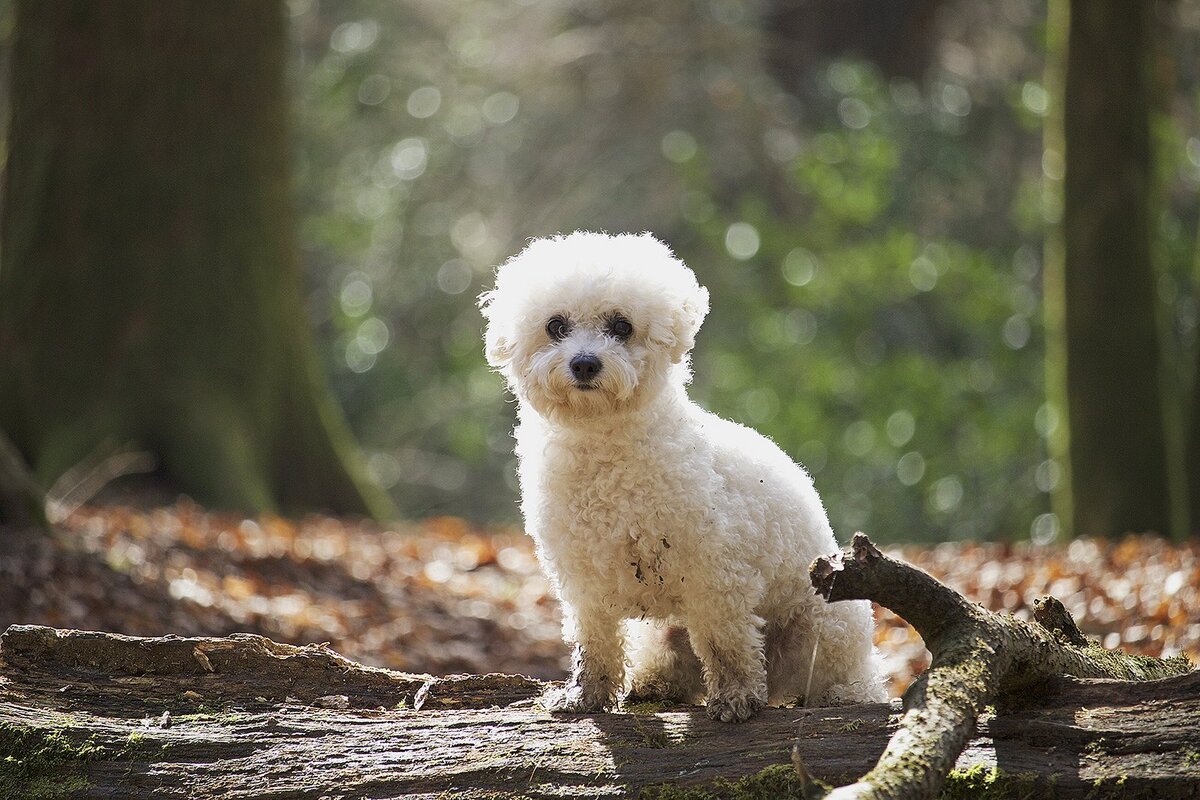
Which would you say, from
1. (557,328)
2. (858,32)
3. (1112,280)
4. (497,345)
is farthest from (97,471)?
(858,32)

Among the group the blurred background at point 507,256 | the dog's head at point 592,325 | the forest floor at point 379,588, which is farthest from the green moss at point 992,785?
the blurred background at point 507,256

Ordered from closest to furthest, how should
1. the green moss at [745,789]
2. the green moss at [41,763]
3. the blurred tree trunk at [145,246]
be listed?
1. the green moss at [745,789]
2. the green moss at [41,763]
3. the blurred tree trunk at [145,246]

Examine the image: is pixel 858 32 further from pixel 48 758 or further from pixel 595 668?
pixel 48 758

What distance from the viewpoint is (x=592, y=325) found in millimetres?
4223

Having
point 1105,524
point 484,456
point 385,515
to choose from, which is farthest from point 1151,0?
point 484,456

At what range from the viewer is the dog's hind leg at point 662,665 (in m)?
4.65

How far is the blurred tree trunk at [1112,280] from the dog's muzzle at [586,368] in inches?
327

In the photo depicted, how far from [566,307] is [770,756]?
1.60 m

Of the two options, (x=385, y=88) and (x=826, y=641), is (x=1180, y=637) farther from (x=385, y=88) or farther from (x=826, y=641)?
(x=385, y=88)

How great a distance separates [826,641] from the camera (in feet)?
14.5

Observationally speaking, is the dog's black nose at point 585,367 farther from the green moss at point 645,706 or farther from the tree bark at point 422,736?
the green moss at point 645,706

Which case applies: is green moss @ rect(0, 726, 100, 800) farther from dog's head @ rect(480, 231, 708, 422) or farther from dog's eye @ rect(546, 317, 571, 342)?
dog's eye @ rect(546, 317, 571, 342)

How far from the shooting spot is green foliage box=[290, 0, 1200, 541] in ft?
58.9

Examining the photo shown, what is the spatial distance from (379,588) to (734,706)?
4.70 m
